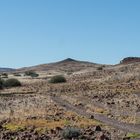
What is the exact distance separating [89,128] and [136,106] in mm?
15490

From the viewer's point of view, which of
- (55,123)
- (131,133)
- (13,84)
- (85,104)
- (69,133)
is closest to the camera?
(69,133)

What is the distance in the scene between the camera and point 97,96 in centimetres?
6219

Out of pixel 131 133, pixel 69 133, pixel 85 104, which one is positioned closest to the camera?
pixel 69 133

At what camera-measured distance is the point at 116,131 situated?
32.2 meters

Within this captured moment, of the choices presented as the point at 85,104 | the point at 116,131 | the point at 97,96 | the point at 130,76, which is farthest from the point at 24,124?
the point at 130,76

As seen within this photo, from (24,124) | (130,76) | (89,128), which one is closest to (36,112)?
(24,124)

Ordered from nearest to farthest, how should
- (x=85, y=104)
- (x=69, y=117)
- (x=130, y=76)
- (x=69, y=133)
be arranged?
(x=69, y=133)
(x=69, y=117)
(x=85, y=104)
(x=130, y=76)

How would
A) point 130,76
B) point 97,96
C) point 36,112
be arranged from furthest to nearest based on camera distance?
point 130,76, point 97,96, point 36,112

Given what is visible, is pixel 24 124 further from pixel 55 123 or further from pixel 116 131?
pixel 116 131

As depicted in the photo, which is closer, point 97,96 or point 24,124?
point 24,124

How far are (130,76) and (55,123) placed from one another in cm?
5855

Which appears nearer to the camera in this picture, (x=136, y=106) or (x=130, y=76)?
(x=136, y=106)

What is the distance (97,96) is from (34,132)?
3081 cm

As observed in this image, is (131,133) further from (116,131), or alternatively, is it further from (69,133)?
(69,133)
